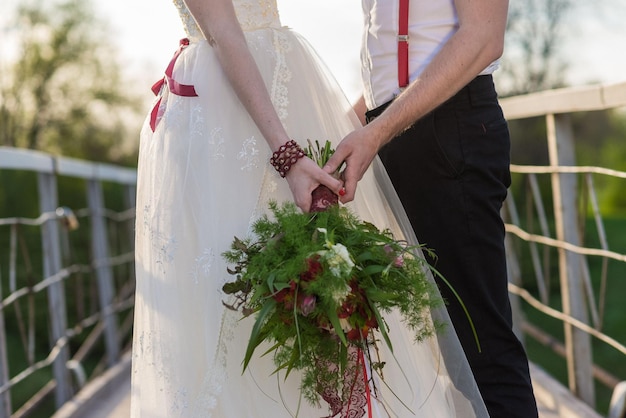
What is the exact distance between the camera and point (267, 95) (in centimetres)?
194

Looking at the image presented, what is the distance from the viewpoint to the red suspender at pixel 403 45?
76.7 inches

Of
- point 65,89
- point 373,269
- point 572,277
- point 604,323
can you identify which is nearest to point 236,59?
point 373,269

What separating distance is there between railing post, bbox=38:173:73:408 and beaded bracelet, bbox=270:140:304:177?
7.10 ft

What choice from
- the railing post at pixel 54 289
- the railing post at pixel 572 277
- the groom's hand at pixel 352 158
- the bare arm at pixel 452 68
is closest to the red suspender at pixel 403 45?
the bare arm at pixel 452 68

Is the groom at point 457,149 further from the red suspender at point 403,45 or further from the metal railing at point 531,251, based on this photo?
the metal railing at point 531,251

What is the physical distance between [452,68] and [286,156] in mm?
384

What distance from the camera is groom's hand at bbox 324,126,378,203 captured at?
1.77 m

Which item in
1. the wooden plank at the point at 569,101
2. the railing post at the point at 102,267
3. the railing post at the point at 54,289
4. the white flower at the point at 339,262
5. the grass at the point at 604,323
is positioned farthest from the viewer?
the grass at the point at 604,323

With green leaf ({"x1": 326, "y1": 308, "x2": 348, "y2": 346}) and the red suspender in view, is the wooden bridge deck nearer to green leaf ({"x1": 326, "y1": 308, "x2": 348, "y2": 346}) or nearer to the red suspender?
the red suspender

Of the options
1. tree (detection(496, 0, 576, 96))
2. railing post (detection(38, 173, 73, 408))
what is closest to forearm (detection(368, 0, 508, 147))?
railing post (detection(38, 173, 73, 408))

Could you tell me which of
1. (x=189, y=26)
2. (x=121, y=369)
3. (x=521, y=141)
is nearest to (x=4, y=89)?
(x=521, y=141)

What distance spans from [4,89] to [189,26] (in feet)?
66.6

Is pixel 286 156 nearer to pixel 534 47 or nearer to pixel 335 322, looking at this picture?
pixel 335 322

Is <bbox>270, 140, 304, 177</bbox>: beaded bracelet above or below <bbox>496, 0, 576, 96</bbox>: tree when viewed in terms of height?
below
